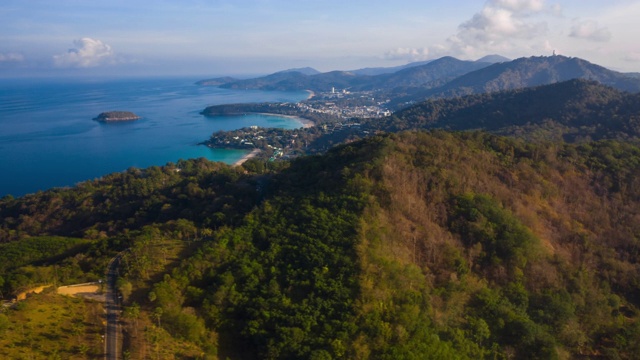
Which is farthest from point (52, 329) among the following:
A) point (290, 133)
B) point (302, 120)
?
point (302, 120)

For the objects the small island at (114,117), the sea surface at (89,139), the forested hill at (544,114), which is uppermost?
the forested hill at (544,114)

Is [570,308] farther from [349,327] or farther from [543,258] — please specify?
[349,327]

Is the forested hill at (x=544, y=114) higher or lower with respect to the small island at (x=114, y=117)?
Result: higher

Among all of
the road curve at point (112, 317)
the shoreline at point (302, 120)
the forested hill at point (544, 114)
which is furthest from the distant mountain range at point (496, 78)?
the road curve at point (112, 317)

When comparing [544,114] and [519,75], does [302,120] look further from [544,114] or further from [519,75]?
[519,75]

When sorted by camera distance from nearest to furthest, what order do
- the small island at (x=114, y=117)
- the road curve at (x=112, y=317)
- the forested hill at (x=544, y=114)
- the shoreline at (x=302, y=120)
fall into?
the road curve at (x=112, y=317)
the forested hill at (x=544, y=114)
the small island at (x=114, y=117)
the shoreline at (x=302, y=120)

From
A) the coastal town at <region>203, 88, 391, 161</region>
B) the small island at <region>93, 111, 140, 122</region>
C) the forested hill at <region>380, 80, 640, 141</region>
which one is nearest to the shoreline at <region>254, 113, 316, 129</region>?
the coastal town at <region>203, 88, 391, 161</region>

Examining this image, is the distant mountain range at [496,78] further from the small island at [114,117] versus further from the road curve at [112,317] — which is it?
the road curve at [112,317]

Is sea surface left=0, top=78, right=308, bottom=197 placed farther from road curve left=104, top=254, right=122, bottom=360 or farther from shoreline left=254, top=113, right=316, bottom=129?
road curve left=104, top=254, right=122, bottom=360

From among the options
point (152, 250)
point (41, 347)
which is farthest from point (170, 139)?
point (41, 347)
